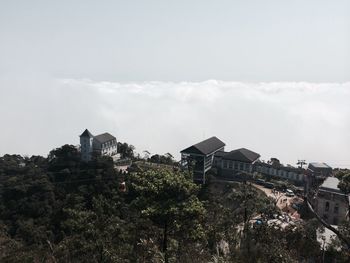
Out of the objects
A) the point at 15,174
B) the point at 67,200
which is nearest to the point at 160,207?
the point at 67,200

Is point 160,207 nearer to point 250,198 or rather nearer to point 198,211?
point 198,211

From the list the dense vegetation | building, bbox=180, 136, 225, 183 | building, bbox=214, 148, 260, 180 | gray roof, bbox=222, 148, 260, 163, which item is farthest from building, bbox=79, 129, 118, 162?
the dense vegetation

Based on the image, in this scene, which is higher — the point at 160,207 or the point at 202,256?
the point at 160,207

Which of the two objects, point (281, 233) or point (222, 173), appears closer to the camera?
point (281, 233)

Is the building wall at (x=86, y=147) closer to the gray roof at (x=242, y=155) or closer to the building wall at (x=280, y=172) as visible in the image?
the gray roof at (x=242, y=155)

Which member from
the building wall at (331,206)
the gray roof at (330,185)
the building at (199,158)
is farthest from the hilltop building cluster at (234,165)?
the building wall at (331,206)

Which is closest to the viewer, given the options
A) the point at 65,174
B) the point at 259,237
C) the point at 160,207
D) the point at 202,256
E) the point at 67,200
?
the point at 160,207

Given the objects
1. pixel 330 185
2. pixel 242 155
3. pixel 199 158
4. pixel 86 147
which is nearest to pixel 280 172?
pixel 242 155

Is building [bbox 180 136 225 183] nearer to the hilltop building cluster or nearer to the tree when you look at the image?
the hilltop building cluster

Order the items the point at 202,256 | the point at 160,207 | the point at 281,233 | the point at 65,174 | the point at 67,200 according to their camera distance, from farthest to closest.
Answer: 1. the point at 65,174
2. the point at 67,200
3. the point at 281,233
4. the point at 202,256
5. the point at 160,207
